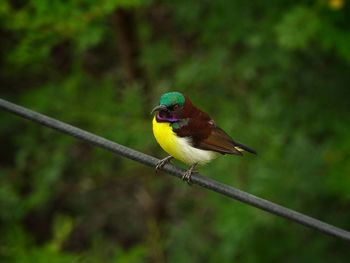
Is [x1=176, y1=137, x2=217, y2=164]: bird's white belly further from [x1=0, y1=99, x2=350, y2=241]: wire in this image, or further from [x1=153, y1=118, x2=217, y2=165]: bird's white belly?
[x1=0, y1=99, x2=350, y2=241]: wire

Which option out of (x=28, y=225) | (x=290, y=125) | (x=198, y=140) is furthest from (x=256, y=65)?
(x=28, y=225)

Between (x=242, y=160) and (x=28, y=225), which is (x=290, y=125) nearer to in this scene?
(x=242, y=160)

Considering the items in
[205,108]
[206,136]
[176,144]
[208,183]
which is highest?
[205,108]

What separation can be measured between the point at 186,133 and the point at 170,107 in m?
0.14

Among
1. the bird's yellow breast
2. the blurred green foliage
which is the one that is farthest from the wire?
the blurred green foliage

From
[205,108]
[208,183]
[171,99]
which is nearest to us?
[208,183]

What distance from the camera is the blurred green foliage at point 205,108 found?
4.62 m

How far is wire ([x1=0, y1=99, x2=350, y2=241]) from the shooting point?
2350 millimetres

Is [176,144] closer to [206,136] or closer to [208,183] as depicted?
[206,136]

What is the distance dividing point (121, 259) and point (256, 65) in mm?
1549

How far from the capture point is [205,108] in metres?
5.19

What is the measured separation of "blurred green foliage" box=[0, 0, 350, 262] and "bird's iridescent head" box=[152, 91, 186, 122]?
112cm

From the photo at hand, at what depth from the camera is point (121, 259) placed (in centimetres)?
481

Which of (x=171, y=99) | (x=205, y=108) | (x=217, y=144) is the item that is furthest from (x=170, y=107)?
(x=205, y=108)
